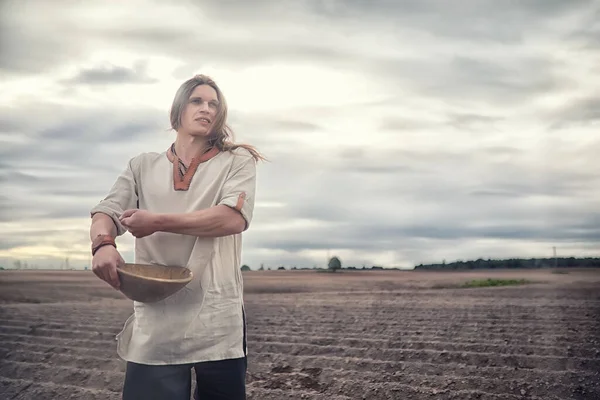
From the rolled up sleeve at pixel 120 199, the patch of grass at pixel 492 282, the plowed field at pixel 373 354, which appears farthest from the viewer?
the patch of grass at pixel 492 282

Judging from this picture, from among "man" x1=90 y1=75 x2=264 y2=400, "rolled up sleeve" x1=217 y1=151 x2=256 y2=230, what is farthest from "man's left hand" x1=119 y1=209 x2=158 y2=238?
"rolled up sleeve" x1=217 y1=151 x2=256 y2=230

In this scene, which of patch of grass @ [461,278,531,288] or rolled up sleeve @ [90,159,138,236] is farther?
patch of grass @ [461,278,531,288]

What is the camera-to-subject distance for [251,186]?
1.31 meters

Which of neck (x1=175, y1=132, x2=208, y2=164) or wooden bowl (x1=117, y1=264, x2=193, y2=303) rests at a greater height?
neck (x1=175, y1=132, x2=208, y2=164)

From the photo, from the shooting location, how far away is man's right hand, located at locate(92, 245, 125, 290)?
1189mm

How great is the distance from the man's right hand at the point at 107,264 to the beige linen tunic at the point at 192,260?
0.09 metres

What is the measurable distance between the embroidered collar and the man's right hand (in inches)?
7.9

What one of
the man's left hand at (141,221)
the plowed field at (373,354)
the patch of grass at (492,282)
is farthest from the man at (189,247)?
the patch of grass at (492,282)

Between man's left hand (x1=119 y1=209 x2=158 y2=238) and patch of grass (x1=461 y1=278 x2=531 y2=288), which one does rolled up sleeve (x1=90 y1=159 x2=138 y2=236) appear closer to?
man's left hand (x1=119 y1=209 x2=158 y2=238)

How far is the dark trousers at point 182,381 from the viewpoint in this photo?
123 cm

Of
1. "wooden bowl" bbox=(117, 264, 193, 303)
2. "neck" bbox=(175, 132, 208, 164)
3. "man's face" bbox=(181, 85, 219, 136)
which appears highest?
"man's face" bbox=(181, 85, 219, 136)

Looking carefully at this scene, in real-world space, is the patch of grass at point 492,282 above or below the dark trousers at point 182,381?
below

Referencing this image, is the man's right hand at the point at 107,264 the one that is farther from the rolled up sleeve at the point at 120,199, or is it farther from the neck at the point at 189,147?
the neck at the point at 189,147

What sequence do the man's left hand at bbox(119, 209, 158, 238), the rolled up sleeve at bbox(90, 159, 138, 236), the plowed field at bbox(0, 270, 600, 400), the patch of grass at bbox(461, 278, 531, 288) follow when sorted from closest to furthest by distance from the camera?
the man's left hand at bbox(119, 209, 158, 238) < the rolled up sleeve at bbox(90, 159, 138, 236) < the plowed field at bbox(0, 270, 600, 400) < the patch of grass at bbox(461, 278, 531, 288)
